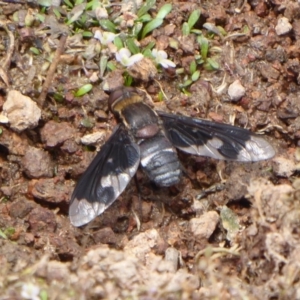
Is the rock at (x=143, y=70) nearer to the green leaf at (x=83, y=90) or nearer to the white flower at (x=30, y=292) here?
the green leaf at (x=83, y=90)

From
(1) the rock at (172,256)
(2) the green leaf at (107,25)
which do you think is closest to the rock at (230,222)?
(1) the rock at (172,256)

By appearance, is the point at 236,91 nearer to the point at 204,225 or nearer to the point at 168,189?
the point at 168,189

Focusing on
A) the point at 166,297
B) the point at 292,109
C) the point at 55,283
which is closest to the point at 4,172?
the point at 55,283

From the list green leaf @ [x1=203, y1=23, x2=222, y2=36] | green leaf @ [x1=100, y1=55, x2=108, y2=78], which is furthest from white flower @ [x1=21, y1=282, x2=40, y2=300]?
green leaf @ [x1=203, y1=23, x2=222, y2=36]

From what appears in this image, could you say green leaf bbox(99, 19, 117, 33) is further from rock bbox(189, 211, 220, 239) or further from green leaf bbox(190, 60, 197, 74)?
rock bbox(189, 211, 220, 239)

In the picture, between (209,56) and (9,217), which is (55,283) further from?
(209,56)

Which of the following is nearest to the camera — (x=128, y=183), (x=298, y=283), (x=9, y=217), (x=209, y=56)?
(x=298, y=283)
